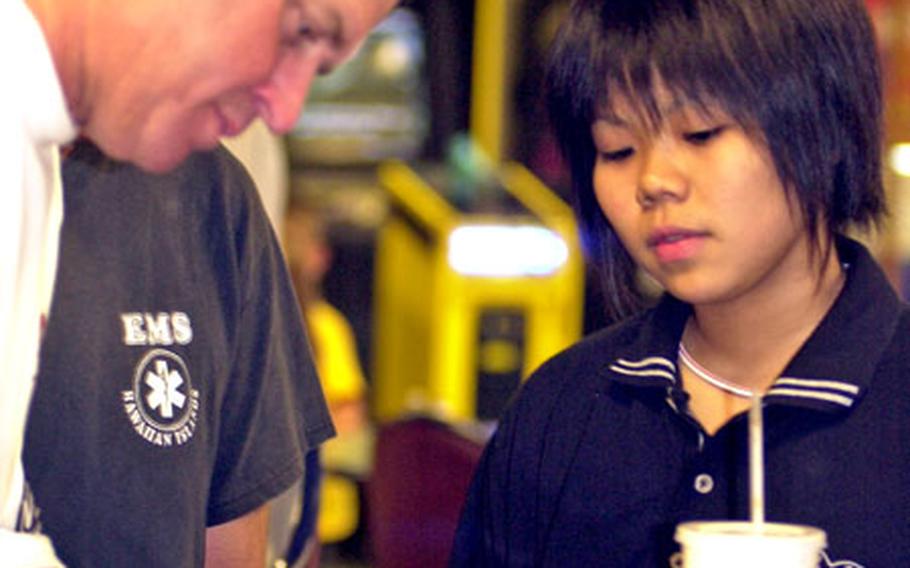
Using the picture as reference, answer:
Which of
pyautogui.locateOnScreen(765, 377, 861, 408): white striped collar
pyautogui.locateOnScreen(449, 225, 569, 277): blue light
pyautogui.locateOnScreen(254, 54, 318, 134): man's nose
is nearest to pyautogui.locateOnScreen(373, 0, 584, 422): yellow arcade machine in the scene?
pyautogui.locateOnScreen(449, 225, 569, 277): blue light

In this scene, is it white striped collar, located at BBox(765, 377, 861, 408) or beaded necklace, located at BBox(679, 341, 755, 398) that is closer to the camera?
white striped collar, located at BBox(765, 377, 861, 408)

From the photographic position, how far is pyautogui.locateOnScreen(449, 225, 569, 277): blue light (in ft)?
22.6

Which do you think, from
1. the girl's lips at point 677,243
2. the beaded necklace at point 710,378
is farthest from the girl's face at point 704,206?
the beaded necklace at point 710,378

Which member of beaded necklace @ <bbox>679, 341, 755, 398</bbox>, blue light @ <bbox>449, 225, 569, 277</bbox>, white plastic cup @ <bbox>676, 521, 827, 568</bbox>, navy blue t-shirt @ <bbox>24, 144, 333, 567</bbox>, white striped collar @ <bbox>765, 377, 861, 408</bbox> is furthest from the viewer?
blue light @ <bbox>449, 225, 569, 277</bbox>

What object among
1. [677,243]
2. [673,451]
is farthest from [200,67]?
[673,451]

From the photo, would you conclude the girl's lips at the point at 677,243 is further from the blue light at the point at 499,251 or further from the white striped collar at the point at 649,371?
the blue light at the point at 499,251

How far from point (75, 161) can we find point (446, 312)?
5478 millimetres

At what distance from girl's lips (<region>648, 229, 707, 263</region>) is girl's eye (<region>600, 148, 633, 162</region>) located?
0.11 metres

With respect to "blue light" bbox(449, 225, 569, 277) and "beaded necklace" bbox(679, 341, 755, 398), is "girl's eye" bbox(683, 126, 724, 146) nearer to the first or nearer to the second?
"beaded necklace" bbox(679, 341, 755, 398)

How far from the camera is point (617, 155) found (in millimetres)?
1646

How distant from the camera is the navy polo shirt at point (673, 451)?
1.49 meters

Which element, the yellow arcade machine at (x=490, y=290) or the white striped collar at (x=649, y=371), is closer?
the white striped collar at (x=649, y=371)

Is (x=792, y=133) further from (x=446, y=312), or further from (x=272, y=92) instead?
(x=446, y=312)

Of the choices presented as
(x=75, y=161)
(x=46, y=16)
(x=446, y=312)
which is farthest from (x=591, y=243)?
(x=446, y=312)
